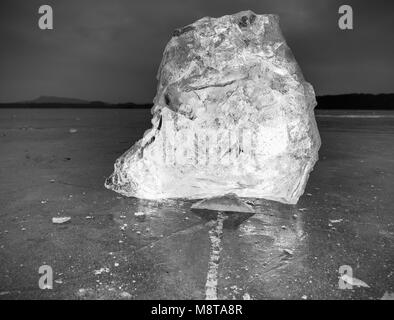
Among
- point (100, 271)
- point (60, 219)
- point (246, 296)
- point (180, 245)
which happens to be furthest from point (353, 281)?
point (60, 219)

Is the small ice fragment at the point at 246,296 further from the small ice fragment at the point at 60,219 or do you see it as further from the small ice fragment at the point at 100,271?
the small ice fragment at the point at 60,219

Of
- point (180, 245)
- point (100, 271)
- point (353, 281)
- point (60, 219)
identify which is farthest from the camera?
point (60, 219)

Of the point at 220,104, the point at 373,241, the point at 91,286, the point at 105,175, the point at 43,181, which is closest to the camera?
the point at 91,286

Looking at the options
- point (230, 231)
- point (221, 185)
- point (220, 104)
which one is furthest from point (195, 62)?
point (230, 231)

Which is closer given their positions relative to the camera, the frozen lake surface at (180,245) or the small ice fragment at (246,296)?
the small ice fragment at (246,296)

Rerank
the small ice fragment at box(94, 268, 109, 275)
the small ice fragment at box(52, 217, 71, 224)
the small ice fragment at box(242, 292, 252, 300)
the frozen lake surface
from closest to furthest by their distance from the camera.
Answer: the small ice fragment at box(242, 292, 252, 300) < the frozen lake surface < the small ice fragment at box(94, 268, 109, 275) < the small ice fragment at box(52, 217, 71, 224)

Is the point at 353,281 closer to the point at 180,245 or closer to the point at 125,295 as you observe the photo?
the point at 180,245

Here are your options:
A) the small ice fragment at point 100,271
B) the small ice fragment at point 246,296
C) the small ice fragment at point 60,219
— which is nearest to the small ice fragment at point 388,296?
the small ice fragment at point 246,296

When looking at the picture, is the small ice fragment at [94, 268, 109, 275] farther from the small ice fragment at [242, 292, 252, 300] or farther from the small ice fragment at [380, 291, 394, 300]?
the small ice fragment at [380, 291, 394, 300]

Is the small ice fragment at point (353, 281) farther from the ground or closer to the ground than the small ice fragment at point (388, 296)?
closer to the ground

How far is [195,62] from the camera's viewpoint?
4355 millimetres

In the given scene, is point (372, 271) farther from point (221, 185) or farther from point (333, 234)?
point (221, 185)

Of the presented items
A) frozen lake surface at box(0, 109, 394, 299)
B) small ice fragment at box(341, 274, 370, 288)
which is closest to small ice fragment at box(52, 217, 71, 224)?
frozen lake surface at box(0, 109, 394, 299)

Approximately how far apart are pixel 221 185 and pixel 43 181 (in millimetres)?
3074
